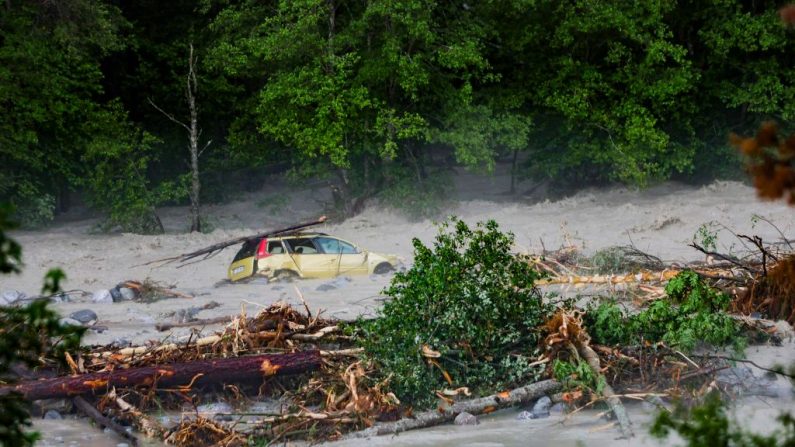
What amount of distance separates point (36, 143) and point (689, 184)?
1612cm

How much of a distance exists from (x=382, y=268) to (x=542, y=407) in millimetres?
8781

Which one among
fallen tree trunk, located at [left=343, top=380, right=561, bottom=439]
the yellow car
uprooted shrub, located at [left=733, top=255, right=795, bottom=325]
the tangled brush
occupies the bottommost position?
the yellow car

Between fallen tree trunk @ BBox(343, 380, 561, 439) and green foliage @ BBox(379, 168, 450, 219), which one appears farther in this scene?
green foliage @ BBox(379, 168, 450, 219)

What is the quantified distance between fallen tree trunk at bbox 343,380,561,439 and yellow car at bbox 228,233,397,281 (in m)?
8.36

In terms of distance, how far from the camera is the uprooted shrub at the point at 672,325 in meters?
9.84

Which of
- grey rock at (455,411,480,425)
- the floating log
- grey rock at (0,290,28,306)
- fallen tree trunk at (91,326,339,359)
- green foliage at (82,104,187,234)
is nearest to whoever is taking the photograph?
grey rock at (455,411,480,425)

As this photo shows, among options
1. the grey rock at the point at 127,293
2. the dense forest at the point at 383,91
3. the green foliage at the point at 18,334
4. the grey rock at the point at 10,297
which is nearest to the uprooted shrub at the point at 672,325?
the green foliage at the point at 18,334

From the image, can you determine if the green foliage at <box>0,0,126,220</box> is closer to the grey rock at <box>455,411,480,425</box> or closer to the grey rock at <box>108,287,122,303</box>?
the grey rock at <box>108,287,122,303</box>

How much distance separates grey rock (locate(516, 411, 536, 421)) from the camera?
29.4 ft

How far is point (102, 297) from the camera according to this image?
15.7 metres

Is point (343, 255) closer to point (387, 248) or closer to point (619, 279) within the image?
point (387, 248)

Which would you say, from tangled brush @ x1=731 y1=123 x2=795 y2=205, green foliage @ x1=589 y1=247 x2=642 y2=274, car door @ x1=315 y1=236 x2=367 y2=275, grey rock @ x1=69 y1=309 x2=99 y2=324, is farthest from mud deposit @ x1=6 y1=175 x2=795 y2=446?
tangled brush @ x1=731 y1=123 x2=795 y2=205

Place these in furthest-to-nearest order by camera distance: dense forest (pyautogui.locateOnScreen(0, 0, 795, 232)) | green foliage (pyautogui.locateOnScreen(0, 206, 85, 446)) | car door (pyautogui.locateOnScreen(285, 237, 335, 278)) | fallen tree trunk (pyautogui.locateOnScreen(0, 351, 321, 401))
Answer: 1. dense forest (pyautogui.locateOnScreen(0, 0, 795, 232))
2. car door (pyautogui.locateOnScreen(285, 237, 335, 278))
3. fallen tree trunk (pyautogui.locateOnScreen(0, 351, 321, 401))
4. green foliage (pyautogui.locateOnScreen(0, 206, 85, 446))

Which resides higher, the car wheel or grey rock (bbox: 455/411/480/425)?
grey rock (bbox: 455/411/480/425)
